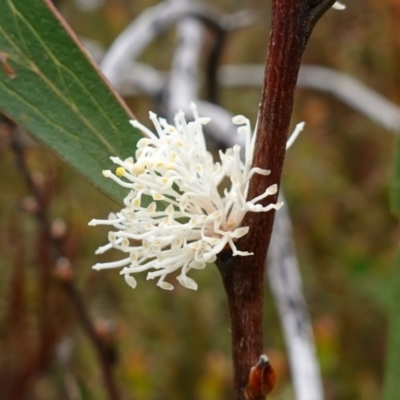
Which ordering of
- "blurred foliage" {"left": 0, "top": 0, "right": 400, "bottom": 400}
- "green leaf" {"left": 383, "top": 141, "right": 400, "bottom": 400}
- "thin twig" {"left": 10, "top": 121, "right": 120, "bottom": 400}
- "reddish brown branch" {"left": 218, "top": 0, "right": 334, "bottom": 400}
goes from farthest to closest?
"blurred foliage" {"left": 0, "top": 0, "right": 400, "bottom": 400} < "thin twig" {"left": 10, "top": 121, "right": 120, "bottom": 400} < "green leaf" {"left": 383, "top": 141, "right": 400, "bottom": 400} < "reddish brown branch" {"left": 218, "top": 0, "right": 334, "bottom": 400}

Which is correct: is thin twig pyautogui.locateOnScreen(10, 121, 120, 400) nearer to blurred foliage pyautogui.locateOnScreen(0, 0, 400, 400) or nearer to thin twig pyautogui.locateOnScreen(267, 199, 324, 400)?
blurred foliage pyautogui.locateOnScreen(0, 0, 400, 400)

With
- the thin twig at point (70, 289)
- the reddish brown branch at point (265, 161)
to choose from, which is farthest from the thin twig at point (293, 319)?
the reddish brown branch at point (265, 161)

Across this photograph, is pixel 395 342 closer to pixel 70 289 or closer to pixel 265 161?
pixel 265 161

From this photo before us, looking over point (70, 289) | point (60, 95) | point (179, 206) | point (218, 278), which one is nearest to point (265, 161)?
point (179, 206)

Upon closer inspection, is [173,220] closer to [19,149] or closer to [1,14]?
[1,14]

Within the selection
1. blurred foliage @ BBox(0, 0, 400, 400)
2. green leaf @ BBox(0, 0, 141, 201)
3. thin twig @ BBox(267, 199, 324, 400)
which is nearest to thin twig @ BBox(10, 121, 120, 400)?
blurred foliage @ BBox(0, 0, 400, 400)

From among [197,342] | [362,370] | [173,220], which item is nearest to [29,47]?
[173,220]
